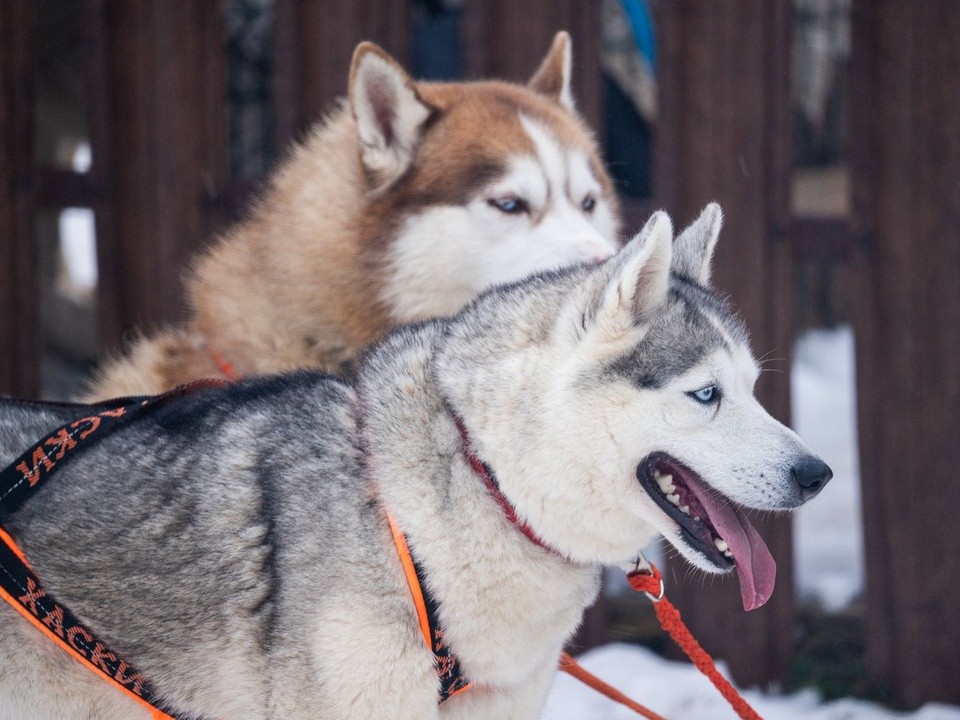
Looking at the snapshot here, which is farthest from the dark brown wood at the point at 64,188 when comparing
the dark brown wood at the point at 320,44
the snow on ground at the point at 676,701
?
the snow on ground at the point at 676,701

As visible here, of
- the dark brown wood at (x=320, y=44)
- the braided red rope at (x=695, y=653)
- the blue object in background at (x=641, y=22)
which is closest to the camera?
the braided red rope at (x=695, y=653)

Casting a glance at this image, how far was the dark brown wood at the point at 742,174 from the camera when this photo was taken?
3928 millimetres

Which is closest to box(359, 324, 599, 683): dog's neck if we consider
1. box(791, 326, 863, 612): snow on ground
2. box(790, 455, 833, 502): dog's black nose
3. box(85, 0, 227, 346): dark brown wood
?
box(790, 455, 833, 502): dog's black nose

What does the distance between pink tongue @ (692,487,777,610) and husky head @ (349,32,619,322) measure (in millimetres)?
1205

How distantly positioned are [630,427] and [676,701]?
7.18 feet

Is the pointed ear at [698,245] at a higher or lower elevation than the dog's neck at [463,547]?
higher

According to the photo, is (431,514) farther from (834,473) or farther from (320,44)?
(834,473)

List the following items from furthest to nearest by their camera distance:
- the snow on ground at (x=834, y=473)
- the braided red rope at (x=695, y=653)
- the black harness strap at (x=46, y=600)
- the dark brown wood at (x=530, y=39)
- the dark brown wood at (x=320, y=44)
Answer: the snow on ground at (x=834, y=473) → the dark brown wood at (x=320, y=44) → the dark brown wood at (x=530, y=39) → the braided red rope at (x=695, y=653) → the black harness strap at (x=46, y=600)

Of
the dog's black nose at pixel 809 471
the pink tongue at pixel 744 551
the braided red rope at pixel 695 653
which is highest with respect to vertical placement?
the dog's black nose at pixel 809 471

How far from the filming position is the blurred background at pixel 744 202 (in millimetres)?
3783

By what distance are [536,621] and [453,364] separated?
1.94 feet

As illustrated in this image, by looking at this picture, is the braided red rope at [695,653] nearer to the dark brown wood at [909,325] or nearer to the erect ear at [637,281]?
the erect ear at [637,281]

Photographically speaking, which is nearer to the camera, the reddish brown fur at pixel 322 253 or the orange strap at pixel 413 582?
the orange strap at pixel 413 582

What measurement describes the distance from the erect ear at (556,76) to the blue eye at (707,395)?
1.84m
